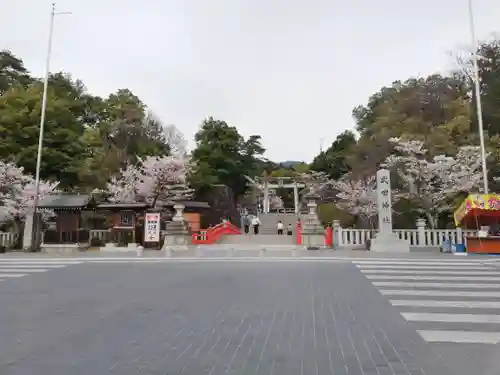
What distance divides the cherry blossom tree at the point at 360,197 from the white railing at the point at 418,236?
6.18 m

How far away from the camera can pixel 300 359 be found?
4570 mm

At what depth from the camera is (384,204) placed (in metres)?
19.5

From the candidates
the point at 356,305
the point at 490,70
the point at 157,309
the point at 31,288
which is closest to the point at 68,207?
the point at 31,288

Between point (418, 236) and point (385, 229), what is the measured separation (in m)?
2.21

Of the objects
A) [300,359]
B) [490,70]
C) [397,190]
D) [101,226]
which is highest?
[490,70]

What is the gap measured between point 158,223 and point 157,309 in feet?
53.2

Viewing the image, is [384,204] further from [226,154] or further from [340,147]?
[226,154]

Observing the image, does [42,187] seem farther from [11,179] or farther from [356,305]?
[356,305]

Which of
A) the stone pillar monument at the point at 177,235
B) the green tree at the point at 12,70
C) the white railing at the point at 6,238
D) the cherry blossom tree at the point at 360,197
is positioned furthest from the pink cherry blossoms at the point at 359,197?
the green tree at the point at 12,70

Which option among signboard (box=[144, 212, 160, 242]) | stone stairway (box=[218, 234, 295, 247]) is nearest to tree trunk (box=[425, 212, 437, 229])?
stone stairway (box=[218, 234, 295, 247])

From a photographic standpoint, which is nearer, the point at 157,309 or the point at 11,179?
the point at 157,309

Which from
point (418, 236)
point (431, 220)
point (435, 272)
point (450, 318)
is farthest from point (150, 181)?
point (450, 318)

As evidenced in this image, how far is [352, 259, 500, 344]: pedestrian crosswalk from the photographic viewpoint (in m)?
5.83

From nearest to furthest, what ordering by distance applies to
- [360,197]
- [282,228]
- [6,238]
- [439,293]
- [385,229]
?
[439,293]
[385,229]
[6,238]
[360,197]
[282,228]
